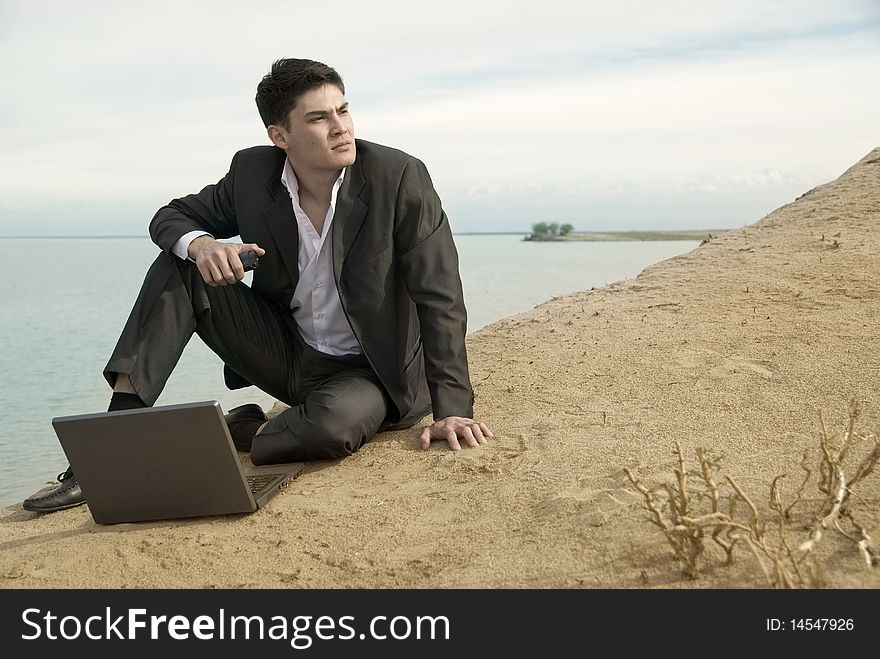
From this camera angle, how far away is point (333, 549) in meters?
2.60

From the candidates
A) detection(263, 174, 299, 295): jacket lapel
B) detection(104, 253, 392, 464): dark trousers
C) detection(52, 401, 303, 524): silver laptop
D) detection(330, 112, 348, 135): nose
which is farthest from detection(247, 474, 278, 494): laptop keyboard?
detection(330, 112, 348, 135): nose

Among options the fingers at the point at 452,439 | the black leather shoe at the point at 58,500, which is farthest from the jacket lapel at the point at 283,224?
the black leather shoe at the point at 58,500

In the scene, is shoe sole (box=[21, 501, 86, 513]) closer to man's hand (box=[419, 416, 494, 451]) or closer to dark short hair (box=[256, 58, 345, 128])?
man's hand (box=[419, 416, 494, 451])

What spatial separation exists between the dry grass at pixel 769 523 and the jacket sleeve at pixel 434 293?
1.00 meters

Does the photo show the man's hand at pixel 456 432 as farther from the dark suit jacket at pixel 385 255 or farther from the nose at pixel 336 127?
the nose at pixel 336 127

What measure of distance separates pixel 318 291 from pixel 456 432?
2.54ft

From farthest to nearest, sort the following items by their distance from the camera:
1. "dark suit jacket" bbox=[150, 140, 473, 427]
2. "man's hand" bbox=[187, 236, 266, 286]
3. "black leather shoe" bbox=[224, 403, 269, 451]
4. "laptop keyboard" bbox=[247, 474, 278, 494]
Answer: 1. "black leather shoe" bbox=[224, 403, 269, 451]
2. "dark suit jacket" bbox=[150, 140, 473, 427]
3. "man's hand" bbox=[187, 236, 266, 286]
4. "laptop keyboard" bbox=[247, 474, 278, 494]

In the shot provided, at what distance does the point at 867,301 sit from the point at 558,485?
8.70ft

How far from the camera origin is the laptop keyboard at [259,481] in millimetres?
3072

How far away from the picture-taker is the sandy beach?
2.36m

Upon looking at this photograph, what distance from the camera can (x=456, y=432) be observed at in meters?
3.37

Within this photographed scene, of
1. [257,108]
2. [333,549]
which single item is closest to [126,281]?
[257,108]

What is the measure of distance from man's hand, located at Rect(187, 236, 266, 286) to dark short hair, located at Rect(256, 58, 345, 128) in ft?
1.79
